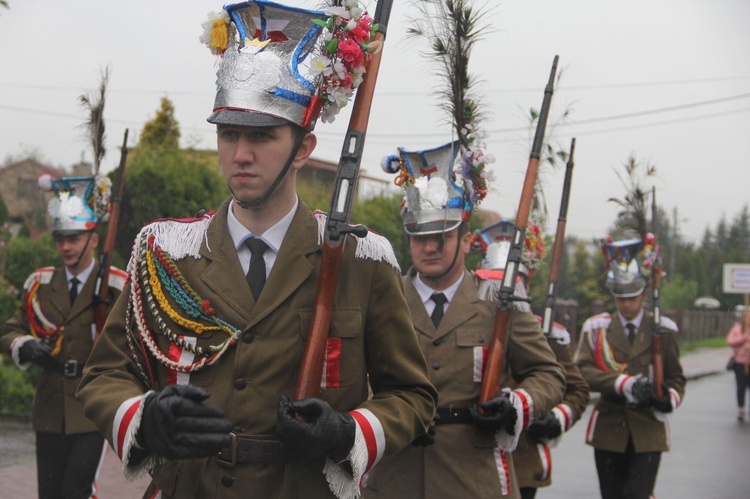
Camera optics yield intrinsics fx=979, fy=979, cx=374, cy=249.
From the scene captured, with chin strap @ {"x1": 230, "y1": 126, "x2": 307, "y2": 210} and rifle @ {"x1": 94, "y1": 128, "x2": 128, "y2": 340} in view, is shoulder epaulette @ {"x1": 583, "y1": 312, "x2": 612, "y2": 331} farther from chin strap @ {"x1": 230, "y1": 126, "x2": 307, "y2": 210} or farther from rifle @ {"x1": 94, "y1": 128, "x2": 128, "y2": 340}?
chin strap @ {"x1": 230, "y1": 126, "x2": 307, "y2": 210}

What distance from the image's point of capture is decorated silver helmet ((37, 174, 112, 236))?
711 cm

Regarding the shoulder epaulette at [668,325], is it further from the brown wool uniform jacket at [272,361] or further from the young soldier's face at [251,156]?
the young soldier's face at [251,156]

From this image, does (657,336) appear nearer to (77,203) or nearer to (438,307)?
(438,307)

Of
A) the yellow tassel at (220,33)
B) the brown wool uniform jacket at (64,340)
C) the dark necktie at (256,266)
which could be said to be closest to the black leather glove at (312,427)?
the dark necktie at (256,266)

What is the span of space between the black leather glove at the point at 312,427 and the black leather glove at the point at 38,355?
14.0ft

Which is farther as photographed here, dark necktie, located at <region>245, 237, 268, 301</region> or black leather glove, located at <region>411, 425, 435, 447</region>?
black leather glove, located at <region>411, 425, 435, 447</region>

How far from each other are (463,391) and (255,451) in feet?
7.42

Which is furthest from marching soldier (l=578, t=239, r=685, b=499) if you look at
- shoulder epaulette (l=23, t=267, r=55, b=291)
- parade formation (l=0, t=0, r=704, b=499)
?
parade formation (l=0, t=0, r=704, b=499)

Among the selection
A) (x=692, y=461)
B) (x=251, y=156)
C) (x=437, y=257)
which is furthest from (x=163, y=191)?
(x=251, y=156)

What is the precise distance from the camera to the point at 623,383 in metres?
7.40

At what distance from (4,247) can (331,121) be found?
11600 millimetres

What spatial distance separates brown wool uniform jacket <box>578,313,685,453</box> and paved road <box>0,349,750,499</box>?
218 centimetres

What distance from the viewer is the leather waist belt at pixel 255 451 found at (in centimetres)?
287

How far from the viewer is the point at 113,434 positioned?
284 cm
